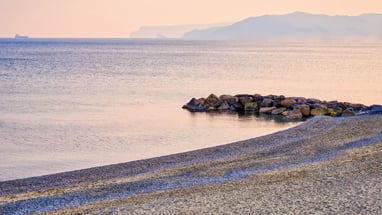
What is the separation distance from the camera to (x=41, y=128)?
32562 millimetres

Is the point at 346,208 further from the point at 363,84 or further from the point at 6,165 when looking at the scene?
the point at 363,84

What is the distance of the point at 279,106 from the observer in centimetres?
4028

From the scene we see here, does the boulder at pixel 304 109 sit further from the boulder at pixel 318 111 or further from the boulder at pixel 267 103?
the boulder at pixel 267 103

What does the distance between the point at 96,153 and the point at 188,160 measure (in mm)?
4559

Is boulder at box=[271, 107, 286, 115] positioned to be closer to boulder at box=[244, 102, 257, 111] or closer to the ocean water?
the ocean water

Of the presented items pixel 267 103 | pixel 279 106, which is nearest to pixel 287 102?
pixel 279 106

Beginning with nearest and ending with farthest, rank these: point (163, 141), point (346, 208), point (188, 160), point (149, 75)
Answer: point (346, 208)
point (188, 160)
point (163, 141)
point (149, 75)

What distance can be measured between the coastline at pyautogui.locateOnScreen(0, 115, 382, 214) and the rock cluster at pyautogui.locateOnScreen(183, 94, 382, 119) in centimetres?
1173

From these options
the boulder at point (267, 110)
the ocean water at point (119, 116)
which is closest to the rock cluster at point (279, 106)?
the boulder at point (267, 110)

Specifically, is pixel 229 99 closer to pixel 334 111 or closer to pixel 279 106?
pixel 279 106

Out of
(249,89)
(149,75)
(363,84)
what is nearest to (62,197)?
(249,89)

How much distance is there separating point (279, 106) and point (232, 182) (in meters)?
24.5

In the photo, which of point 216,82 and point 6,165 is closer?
point 6,165

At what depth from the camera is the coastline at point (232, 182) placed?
1323 centimetres
